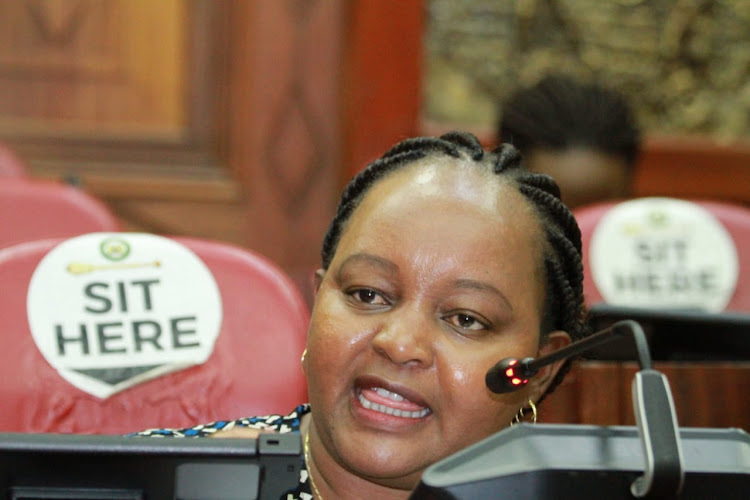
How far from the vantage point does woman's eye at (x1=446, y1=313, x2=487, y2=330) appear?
128 centimetres

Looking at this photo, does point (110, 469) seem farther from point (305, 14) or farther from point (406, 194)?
point (305, 14)

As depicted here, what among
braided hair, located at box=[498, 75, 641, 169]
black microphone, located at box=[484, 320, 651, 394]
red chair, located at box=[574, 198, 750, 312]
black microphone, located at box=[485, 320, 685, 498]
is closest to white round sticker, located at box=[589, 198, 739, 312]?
red chair, located at box=[574, 198, 750, 312]

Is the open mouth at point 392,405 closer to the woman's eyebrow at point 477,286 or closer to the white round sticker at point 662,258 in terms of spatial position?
the woman's eyebrow at point 477,286

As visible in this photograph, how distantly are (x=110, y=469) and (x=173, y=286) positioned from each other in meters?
0.82

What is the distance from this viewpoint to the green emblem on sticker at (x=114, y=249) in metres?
1.70

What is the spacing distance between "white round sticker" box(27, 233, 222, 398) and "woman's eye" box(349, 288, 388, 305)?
0.43 metres

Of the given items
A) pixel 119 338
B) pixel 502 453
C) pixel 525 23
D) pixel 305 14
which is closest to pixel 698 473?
pixel 502 453

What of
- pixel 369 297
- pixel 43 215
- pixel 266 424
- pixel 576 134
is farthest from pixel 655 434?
pixel 576 134

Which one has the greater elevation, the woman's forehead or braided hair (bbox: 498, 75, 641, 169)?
the woman's forehead

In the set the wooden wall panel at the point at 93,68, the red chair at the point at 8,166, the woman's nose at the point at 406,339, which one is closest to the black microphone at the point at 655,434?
the woman's nose at the point at 406,339

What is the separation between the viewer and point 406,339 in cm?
123

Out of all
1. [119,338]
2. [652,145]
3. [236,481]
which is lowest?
[652,145]

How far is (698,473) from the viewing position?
811 millimetres

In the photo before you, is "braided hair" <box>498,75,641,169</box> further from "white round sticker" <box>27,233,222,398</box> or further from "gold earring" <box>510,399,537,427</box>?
"gold earring" <box>510,399,537,427</box>
